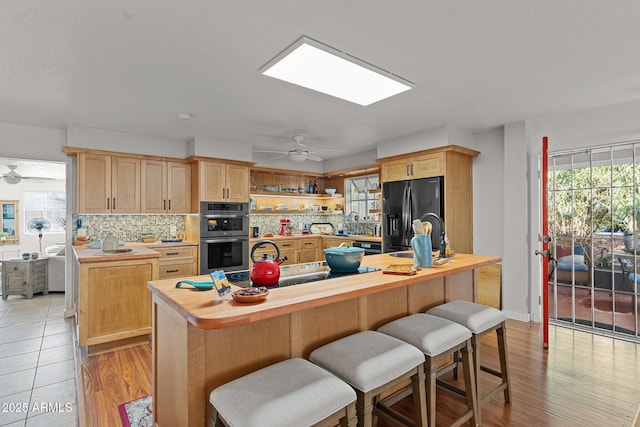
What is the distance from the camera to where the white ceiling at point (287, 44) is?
6.22 ft

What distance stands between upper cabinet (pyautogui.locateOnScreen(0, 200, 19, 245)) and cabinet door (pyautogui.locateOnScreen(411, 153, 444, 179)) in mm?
10107

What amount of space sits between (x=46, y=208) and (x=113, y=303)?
8192 mm

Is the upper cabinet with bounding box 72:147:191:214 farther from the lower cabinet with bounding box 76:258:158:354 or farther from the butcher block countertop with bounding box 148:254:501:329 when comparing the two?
the butcher block countertop with bounding box 148:254:501:329

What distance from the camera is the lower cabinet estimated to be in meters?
3.16

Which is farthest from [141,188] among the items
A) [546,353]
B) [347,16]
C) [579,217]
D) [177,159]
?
[579,217]

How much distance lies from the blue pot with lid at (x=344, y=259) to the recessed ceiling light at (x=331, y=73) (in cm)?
140

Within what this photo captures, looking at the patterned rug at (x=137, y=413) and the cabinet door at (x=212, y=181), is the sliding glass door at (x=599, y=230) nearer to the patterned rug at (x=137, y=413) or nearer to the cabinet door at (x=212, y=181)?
the patterned rug at (x=137, y=413)

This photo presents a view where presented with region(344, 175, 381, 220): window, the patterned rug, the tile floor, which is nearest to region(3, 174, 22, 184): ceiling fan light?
the tile floor

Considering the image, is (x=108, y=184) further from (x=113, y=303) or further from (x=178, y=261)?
(x=113, y=303)

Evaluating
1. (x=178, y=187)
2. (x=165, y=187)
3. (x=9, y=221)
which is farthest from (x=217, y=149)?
(x=9, y=221)

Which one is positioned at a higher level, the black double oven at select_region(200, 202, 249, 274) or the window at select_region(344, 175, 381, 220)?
the window at select_region(344, 175, 381, 220)

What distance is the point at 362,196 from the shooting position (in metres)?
6.81

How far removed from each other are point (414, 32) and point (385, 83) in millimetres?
761

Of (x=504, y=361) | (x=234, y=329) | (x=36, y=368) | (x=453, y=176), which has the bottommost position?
(x=36, y=368)
